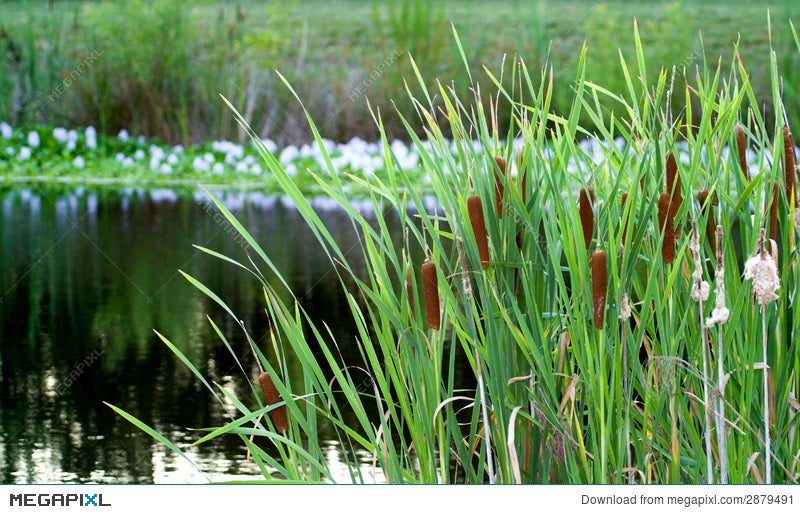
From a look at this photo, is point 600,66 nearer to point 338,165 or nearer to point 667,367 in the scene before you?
point 338,165

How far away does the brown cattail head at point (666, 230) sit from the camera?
3.86 feet

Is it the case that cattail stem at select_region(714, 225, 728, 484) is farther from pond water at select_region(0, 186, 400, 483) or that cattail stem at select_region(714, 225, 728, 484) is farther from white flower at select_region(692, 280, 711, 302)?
pond water at select_region(0, 186, 400, 483)

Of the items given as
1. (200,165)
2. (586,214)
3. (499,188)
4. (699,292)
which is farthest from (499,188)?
(200,165)

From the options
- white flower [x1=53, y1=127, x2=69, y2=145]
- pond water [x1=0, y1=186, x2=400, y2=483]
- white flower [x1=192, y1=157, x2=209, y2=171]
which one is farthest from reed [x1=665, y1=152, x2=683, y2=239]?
white flower [x1=53, y1=127, x2=69, y2=145]

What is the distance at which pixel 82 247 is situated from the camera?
4.93 meters

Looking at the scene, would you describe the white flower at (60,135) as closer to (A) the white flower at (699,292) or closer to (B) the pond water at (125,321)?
(B) the pond water at (125,321)

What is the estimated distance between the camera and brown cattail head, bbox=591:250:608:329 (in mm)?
1082

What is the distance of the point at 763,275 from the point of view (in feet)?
3.55
